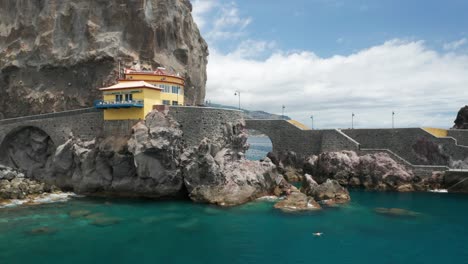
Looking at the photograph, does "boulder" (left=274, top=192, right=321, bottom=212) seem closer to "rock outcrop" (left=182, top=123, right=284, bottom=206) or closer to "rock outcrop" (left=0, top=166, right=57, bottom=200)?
"rock outcrop" (left=182, top=123, right=284, bottom=206)

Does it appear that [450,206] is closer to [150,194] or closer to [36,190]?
[150,194]

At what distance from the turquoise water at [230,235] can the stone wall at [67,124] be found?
8.88 meters

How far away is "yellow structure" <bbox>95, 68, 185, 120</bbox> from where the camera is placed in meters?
→ 37.8

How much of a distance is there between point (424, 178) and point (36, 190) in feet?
147

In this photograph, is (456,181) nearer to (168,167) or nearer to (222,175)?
(222,175)

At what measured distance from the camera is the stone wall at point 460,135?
47094 millimetres

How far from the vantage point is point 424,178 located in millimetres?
43469

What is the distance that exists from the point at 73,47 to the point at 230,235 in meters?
36.3

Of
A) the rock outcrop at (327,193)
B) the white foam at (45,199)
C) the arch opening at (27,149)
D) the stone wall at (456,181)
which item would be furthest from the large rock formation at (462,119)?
the arch opening at (27,149)

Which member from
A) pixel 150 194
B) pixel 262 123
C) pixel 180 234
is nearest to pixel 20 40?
pixel 150 194

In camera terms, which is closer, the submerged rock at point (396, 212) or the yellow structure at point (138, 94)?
the submerged rock at point (396, 212)

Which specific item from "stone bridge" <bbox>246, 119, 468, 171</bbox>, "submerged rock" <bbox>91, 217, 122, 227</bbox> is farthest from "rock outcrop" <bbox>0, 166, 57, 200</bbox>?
"stone bridge" <bbox>246, 119, 468, 171</bbox>

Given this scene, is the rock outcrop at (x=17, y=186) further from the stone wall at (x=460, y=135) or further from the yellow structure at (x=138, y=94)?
the stone wall at (x=460, y=135)

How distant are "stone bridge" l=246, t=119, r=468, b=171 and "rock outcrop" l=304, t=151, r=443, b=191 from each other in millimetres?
1058
